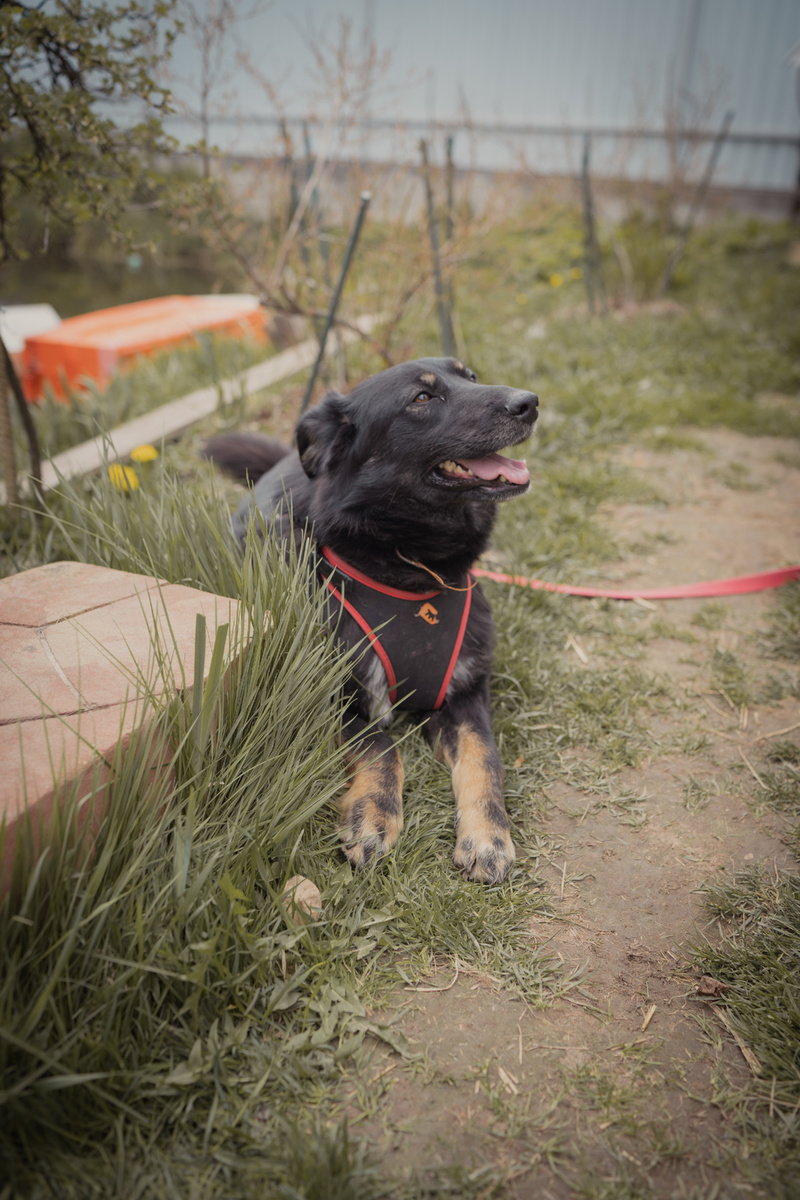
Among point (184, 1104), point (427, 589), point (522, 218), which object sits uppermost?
point (522, 218)

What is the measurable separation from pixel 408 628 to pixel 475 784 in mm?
→ 531

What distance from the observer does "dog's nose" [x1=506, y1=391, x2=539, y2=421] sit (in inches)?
88.2

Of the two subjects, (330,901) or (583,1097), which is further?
(330,901)

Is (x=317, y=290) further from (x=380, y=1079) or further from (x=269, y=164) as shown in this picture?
(x=380, y=1079)

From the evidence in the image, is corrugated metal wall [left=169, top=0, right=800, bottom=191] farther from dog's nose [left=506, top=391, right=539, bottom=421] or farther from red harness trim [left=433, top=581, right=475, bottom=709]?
red harness trim [left=433, top=581, right=475, bottom=709]

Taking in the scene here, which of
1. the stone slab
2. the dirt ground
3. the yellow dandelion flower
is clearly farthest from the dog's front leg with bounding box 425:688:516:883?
the yellow dandelion flower

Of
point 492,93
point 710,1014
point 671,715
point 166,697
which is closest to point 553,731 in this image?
point 671,715

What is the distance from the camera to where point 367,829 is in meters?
1.92

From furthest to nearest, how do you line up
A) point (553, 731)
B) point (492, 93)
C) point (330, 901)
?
point (492, 93) < point (553, 731) < point (330, 901)

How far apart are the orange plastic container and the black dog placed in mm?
4498

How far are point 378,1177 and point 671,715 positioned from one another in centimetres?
185

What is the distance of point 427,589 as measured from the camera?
7.85 ft

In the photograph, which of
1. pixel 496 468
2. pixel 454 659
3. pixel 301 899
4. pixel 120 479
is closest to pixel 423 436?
pixel 496 468

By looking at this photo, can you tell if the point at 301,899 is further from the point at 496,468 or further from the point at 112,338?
the point at 112,338
